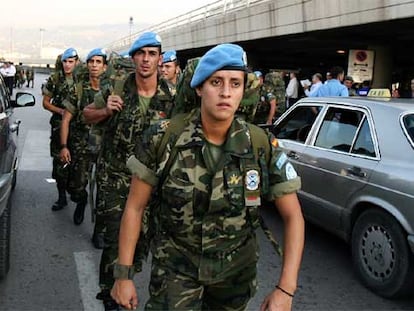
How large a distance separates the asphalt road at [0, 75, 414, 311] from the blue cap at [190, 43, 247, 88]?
2.41 meters

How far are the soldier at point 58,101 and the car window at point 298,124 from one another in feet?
8.24

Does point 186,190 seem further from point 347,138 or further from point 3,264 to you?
point 347,138

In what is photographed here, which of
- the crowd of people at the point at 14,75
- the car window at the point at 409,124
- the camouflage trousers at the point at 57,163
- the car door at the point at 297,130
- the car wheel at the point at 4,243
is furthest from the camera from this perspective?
the crowd of people at the point at 14,75

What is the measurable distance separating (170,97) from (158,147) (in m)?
1.57

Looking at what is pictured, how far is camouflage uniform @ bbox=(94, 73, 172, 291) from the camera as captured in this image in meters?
3.70

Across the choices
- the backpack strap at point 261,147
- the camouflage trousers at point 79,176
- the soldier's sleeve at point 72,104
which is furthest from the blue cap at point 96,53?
the backpack strap at point 261,147

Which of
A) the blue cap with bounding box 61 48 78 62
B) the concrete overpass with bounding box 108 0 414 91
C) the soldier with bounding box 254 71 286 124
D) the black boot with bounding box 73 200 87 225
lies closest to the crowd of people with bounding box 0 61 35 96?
the concrete overpass with bounding box 108 0 414 91

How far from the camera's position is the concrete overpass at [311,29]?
14.9 meters

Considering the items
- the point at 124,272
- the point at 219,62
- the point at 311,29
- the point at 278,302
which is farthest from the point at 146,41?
the point at 311,29

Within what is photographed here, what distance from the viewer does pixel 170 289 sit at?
225cm

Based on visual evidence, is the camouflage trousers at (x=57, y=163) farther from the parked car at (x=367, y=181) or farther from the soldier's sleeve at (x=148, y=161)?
the soldier's sleeve at (x=148, y=161)

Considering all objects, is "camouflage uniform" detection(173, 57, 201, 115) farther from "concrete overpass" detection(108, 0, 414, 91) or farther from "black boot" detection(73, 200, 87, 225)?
"concrete overpass" detection(108, 0, 414, 91)

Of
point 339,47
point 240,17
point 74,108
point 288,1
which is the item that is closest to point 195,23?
point 240,17

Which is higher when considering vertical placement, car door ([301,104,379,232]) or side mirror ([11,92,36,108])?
side mirror ([11,92,36,108])
